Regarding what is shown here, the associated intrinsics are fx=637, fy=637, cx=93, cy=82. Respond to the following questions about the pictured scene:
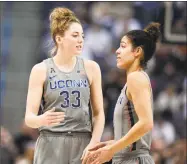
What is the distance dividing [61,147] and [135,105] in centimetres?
76

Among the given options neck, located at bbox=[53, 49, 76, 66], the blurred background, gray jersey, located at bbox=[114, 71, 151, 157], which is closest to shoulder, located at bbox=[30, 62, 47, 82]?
neck, located at bbox=[53, 49, 76, 66]

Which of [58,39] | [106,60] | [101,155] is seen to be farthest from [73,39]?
[106,60]

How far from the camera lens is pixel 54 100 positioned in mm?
5070

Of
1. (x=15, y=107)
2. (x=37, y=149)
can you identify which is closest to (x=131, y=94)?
(x=37, y=149)

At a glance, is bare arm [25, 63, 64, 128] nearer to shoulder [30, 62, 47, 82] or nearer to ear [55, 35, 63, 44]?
shoulder [30, 62, 47, 82]

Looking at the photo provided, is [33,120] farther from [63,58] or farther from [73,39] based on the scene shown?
[73,39]

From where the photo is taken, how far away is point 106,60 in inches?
423

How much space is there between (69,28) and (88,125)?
795 mm

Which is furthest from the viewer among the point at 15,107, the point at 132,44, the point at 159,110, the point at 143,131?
the point at 15,107

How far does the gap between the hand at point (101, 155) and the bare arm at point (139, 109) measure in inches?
1.7

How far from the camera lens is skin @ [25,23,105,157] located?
5016mm

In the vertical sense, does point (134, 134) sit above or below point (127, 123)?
below

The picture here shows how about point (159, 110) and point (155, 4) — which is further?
point (159, 110)

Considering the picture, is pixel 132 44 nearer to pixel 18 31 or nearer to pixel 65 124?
pixel 65 124
